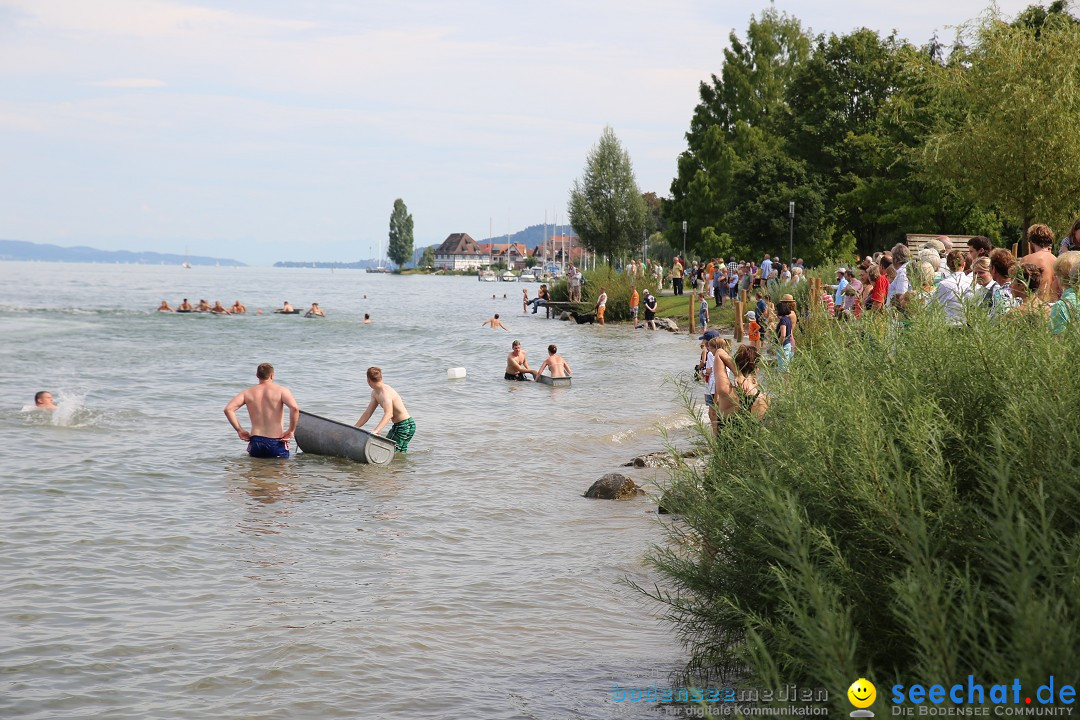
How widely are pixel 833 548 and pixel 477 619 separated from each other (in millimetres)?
4408

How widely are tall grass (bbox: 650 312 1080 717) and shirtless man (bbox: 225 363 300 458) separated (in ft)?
30.8

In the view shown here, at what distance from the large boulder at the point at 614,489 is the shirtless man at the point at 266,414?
4299mm

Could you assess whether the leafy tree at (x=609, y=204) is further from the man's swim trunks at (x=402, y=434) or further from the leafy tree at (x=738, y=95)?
the man's swim trunks at (x=402, y=434)

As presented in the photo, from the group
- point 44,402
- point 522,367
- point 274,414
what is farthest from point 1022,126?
point 44,402

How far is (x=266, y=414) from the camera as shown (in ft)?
47.3

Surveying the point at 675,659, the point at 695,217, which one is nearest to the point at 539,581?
the point at 675,659

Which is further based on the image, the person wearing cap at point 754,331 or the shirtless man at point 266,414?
the shirtless man at point 266,414

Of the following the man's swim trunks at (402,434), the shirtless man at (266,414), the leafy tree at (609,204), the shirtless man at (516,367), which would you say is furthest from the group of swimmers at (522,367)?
the leafy tree at (609,204)

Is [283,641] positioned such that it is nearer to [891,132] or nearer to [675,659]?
[675,659]

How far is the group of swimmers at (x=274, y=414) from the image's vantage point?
1394cm

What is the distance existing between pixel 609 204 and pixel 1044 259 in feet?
219

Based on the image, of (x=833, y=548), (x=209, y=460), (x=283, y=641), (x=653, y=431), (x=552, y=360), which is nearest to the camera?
(x=833, y=548)

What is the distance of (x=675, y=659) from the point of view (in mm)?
6859

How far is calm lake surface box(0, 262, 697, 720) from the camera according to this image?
6645 mm
